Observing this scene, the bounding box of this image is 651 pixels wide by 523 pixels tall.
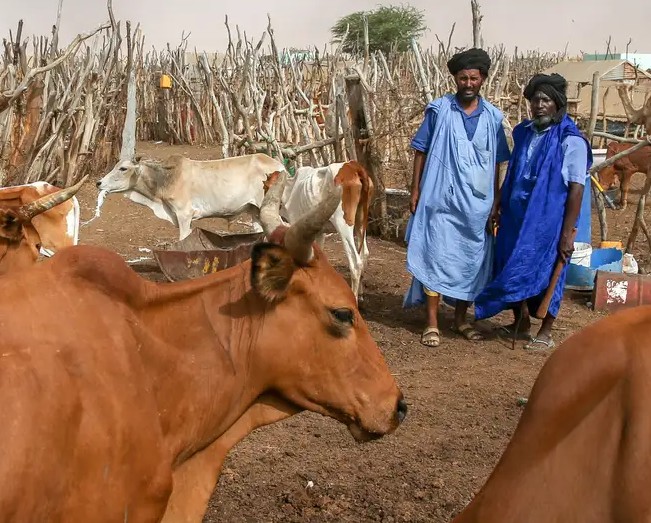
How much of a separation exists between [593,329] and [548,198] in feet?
13.9

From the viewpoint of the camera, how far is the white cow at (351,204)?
7.51 m

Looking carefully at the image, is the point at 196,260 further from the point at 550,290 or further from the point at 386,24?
the point at 386,24

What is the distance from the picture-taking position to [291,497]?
3.70 m

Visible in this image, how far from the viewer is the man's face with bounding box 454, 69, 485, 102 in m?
5.80

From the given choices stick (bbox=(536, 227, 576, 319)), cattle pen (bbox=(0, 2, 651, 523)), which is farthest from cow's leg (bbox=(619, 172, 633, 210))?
stick (bbox=(536, 227, 576, 319))

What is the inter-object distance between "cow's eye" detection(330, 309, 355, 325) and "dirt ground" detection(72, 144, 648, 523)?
1.33m

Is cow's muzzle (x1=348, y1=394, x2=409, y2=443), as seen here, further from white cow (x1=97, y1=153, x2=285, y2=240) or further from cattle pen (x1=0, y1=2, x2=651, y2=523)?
white cow (x1=97, y1=153, x2=285, y2=240)

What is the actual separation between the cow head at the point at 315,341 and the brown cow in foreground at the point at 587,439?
3.15 ft

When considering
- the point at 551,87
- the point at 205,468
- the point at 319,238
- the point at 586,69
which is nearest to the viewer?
the point at 205,468

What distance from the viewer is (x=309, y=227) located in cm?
239

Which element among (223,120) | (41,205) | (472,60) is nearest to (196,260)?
(472,60)

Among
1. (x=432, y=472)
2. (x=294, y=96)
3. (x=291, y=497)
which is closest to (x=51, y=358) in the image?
(x=291, y=497)

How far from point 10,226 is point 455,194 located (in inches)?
132

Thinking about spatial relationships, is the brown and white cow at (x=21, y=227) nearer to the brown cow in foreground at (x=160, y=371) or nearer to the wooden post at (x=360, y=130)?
the brown cow in foreground at (x=160, y=371)
